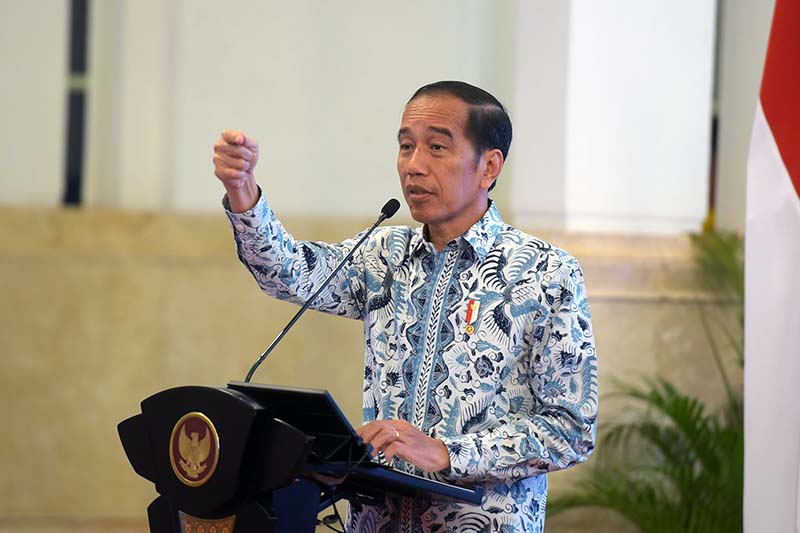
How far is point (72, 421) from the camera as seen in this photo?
5.46 m

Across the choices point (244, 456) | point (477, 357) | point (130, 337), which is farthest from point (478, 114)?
point (130, 337)

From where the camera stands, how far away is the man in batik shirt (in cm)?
247

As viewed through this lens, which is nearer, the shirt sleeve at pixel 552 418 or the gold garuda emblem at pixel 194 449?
the gold garuda emblem at pixel 194 449

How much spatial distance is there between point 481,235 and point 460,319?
23 centimetres

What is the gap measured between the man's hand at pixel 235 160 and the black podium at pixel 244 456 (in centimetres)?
48

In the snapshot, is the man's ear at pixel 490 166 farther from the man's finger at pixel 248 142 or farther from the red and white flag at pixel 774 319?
the red and white flag at pixel 774 319

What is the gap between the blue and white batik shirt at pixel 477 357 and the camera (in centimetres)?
249

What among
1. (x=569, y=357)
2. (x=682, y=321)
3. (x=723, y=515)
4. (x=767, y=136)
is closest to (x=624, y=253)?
(x=682, y=321)

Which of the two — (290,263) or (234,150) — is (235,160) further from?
(290,263)

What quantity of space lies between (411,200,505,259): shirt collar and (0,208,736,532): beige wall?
281cm

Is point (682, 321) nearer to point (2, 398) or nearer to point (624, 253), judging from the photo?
point (624, 253)

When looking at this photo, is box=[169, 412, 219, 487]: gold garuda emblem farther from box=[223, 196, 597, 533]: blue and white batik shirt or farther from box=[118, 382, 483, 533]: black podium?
box=[223, 196, 597, 533]: blue and white batik shirt

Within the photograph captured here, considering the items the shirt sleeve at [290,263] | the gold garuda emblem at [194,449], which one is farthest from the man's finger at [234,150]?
the gold garuda emblem at [194,449]

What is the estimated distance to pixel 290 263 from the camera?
2.64 metres
